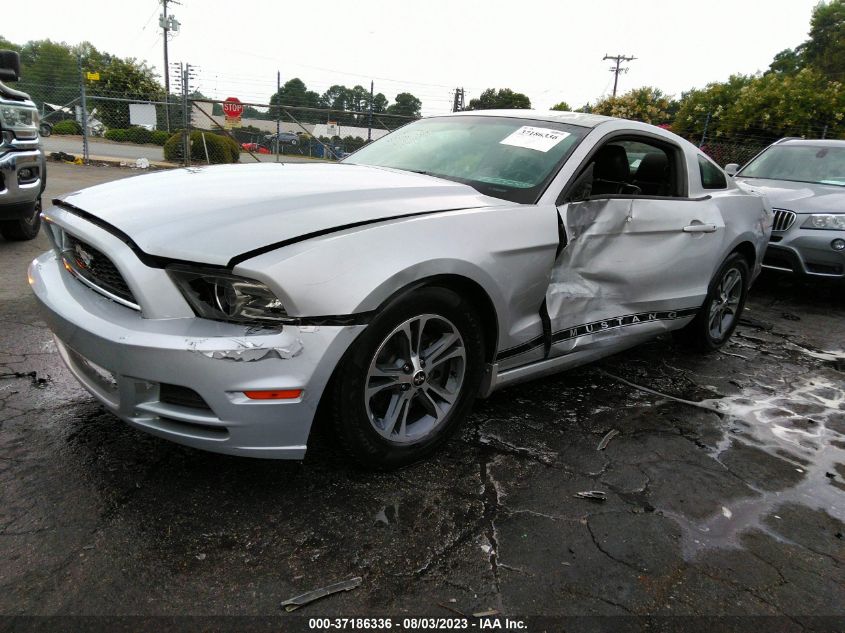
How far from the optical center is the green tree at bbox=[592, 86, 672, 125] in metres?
22.5

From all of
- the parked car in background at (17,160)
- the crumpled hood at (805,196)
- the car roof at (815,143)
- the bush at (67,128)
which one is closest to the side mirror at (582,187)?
the crumpled hood at (805,196)

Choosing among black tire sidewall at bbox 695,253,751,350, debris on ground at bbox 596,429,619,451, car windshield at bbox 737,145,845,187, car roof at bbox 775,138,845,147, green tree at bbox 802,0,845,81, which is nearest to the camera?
debris on ground at bbox 596,429,619,451

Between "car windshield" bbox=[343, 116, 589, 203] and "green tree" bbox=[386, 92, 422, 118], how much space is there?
1302cm

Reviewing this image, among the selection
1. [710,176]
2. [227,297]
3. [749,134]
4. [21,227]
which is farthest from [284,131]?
[227,297]

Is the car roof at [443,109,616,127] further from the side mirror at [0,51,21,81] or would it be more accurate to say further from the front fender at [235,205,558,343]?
the side mirror at [0,51,21,81]

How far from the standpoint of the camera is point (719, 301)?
4.30 meters

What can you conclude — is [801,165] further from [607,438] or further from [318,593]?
[318,593]

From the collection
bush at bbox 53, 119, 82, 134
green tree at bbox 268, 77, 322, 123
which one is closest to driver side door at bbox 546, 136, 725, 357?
green tree at bbox 268, 77, 322, 123

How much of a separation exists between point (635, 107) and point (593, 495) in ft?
76.0

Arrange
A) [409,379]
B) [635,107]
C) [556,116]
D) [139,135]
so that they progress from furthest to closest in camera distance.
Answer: [139,135]
[635,107]
[556,116]
[409,379]

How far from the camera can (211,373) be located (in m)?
1.92

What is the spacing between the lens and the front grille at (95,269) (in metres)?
2.14

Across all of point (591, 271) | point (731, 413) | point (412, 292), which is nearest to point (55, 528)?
point (412, 292)

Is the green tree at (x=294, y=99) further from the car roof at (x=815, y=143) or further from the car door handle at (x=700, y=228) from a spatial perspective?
the car door handle at (x=700, y=228)
